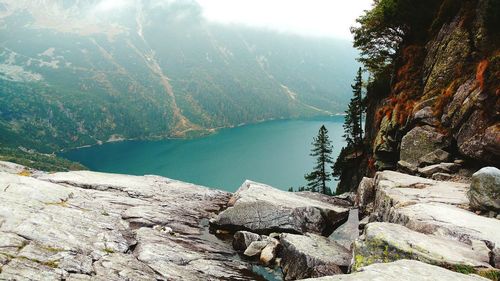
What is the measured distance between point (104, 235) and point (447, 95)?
37.1 meters

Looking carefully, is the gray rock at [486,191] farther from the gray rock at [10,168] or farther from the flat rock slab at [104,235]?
the gray rock at [10,168]

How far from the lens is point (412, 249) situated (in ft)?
57.7

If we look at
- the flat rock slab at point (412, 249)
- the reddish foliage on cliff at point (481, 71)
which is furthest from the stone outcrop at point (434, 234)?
the reddish foliage on cliff at point (481, 71)

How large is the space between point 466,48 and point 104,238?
132ft

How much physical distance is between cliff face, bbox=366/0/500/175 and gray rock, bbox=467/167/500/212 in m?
6.10

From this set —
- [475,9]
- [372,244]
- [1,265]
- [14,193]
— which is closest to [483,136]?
[475,9]

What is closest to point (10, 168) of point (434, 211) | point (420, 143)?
point (434, 211)

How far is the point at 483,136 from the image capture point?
29922mm

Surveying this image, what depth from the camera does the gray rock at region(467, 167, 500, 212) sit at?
23.4 metres

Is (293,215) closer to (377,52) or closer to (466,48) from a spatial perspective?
(466,48)

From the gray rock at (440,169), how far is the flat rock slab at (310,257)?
12859 mm

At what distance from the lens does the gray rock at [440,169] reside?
33969 mm

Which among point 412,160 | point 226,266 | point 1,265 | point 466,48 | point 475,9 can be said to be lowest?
point 226,266

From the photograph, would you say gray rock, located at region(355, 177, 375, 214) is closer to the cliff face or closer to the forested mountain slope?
the forested mountain slope
